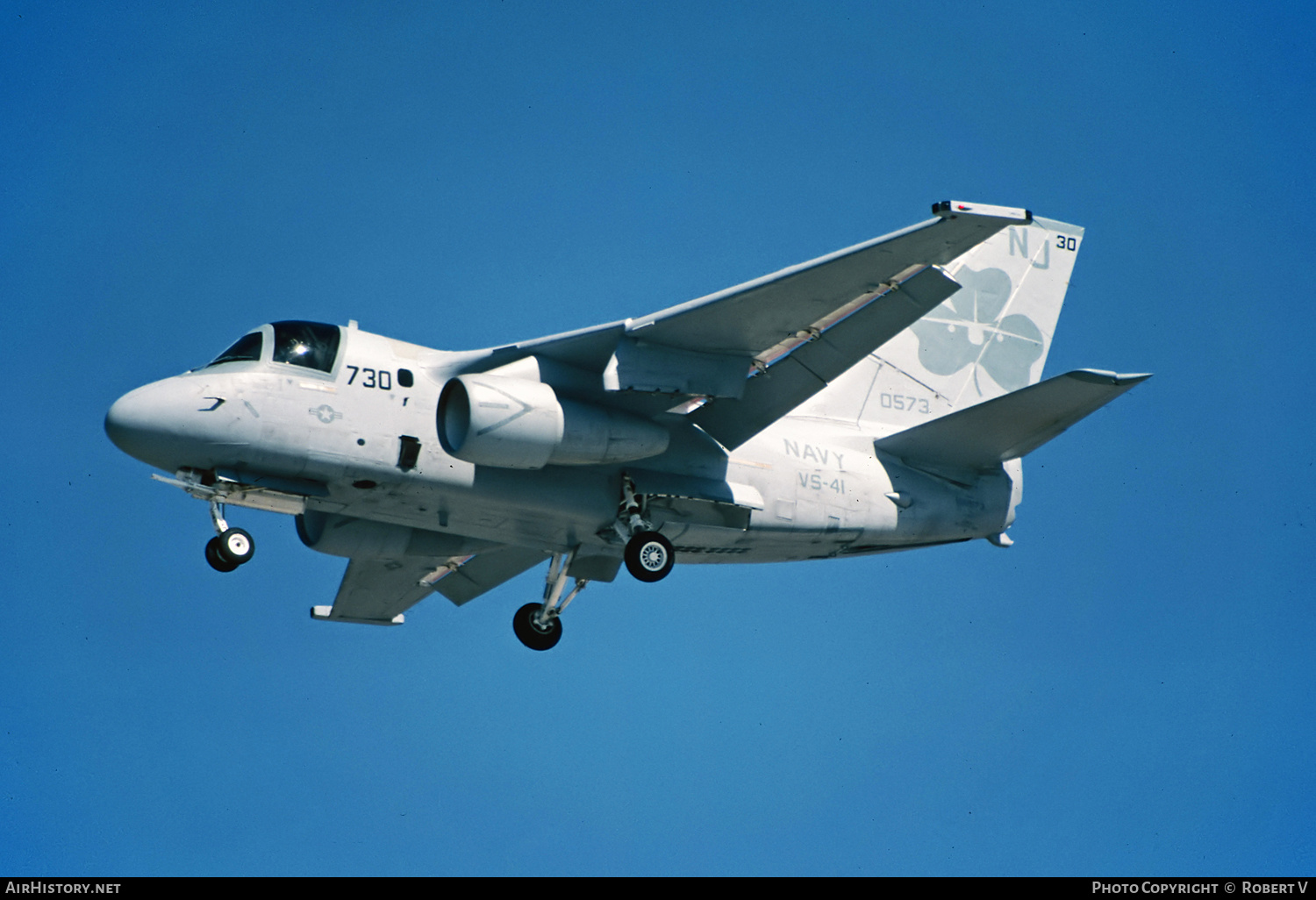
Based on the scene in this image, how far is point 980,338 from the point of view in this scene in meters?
24.7

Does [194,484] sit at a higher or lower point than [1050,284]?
→ lower

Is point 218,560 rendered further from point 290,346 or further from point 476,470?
point 476,470

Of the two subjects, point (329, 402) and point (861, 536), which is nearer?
point (329, 402)

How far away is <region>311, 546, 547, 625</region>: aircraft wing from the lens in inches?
938

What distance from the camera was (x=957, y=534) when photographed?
882 inches

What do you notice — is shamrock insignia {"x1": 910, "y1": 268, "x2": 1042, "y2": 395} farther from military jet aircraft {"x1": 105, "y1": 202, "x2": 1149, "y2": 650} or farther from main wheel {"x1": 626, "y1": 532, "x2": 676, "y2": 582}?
main wheel {"x1": 626, "y1": 532, "x2": 676, "y2": 582}

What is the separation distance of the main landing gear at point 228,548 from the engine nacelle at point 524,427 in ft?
8.99

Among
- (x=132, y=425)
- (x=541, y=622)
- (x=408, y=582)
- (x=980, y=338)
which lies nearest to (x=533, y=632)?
(x=541, y=622)

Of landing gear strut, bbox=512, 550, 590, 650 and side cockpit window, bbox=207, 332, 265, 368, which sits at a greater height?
side cockpit window, bbox=207, 332, 265, 368

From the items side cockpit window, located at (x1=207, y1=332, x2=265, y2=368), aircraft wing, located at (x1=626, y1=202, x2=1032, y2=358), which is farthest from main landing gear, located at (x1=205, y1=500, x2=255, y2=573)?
aircraft wing, located at (x1=626, y1=202, x2=1032, y2=358)

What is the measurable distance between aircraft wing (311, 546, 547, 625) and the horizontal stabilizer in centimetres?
607
